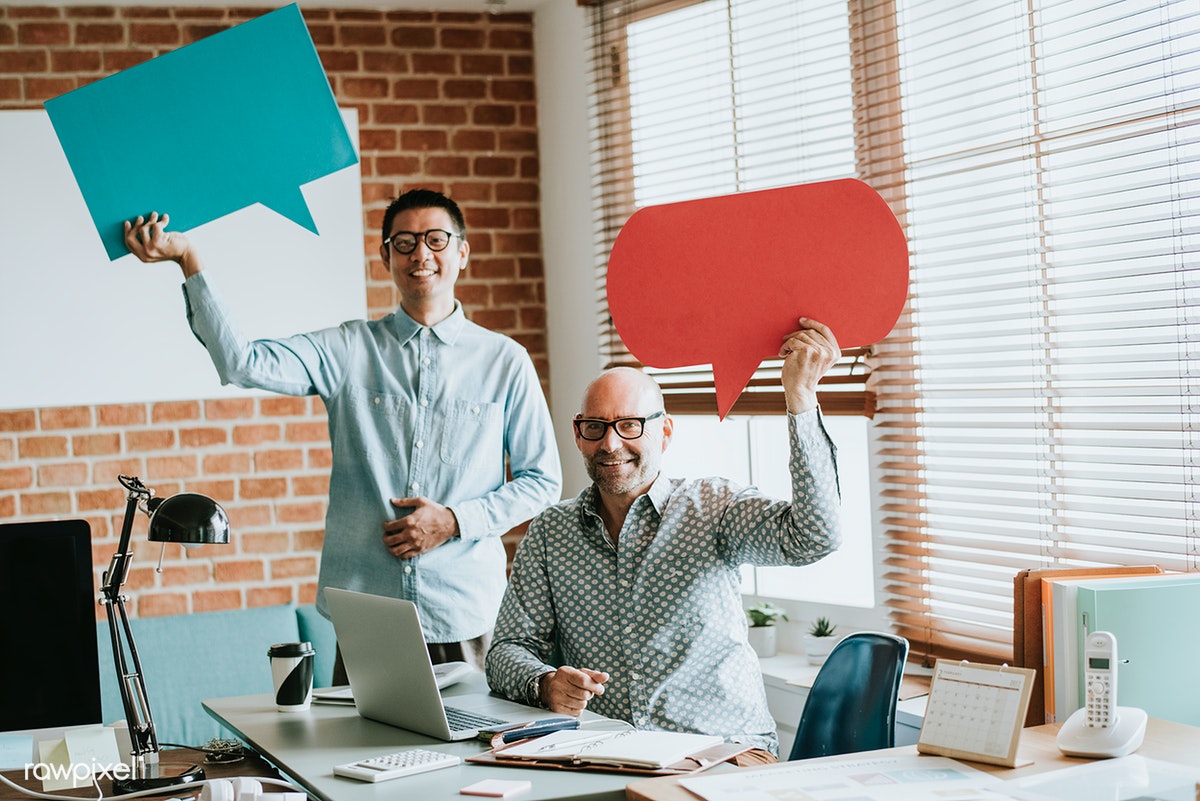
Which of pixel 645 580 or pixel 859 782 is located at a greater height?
pixel 645 580

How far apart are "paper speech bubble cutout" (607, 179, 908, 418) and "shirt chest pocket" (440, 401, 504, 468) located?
2.22ft

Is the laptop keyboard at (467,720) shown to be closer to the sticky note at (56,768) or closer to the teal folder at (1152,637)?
the sticky note at (56,768)

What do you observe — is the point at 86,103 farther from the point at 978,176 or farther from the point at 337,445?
the point at 978,176

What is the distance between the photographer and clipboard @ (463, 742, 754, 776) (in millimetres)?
1854

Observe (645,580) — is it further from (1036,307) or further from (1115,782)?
(1036,307)

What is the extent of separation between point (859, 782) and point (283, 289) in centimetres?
280

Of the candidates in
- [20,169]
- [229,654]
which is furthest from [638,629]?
[20,169]

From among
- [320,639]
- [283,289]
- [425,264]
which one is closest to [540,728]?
[425,264]

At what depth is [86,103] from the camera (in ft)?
7.95

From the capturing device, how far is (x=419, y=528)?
2.70 m

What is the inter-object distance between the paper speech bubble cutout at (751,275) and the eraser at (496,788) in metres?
0.72

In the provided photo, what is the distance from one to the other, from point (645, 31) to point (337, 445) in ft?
5.53

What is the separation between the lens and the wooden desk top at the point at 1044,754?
175cm

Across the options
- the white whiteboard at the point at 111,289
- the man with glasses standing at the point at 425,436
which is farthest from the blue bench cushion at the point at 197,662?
the man with glasses standing at the point at 425,436
